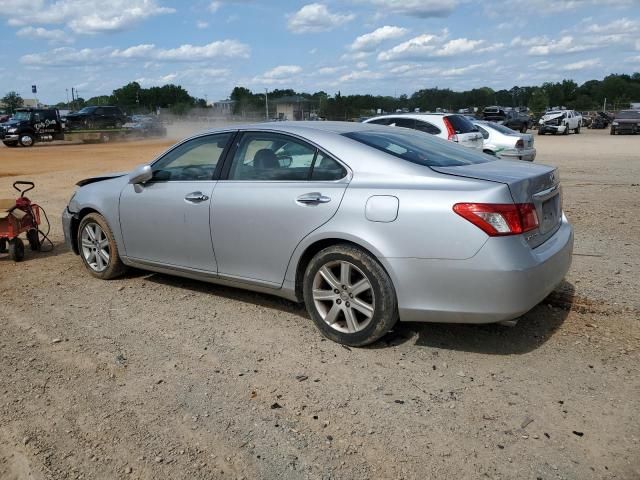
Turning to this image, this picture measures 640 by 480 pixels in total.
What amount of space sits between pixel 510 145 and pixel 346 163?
12.3m

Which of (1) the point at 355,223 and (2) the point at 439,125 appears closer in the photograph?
(1) the point at 355,223

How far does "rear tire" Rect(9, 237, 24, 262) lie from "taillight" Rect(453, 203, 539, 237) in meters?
5.39

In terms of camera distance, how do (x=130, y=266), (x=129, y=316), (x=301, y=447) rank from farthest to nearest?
(x=130, y=266) < (x=129, y=316) < (x=301, y=447)

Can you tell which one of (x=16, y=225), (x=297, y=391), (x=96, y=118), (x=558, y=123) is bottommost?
(x=297, y=391)

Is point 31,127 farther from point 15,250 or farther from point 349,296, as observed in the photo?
point 349,296

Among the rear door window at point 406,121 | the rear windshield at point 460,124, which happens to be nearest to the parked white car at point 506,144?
the rear windshield at point 460,124

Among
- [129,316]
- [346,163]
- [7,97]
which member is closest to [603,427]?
[346,163]

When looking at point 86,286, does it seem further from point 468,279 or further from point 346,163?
point 468,279

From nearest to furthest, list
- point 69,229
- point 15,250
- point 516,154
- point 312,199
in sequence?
point 312,199 < point 69,229 < point 15,250 < point 516,154

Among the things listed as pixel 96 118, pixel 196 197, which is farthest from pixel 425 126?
pixel 96 118

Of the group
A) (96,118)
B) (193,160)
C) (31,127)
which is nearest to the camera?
(193,160)

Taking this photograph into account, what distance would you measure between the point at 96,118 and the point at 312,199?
36540 mm

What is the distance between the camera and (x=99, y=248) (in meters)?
5.92

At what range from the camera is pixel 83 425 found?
3.23m
